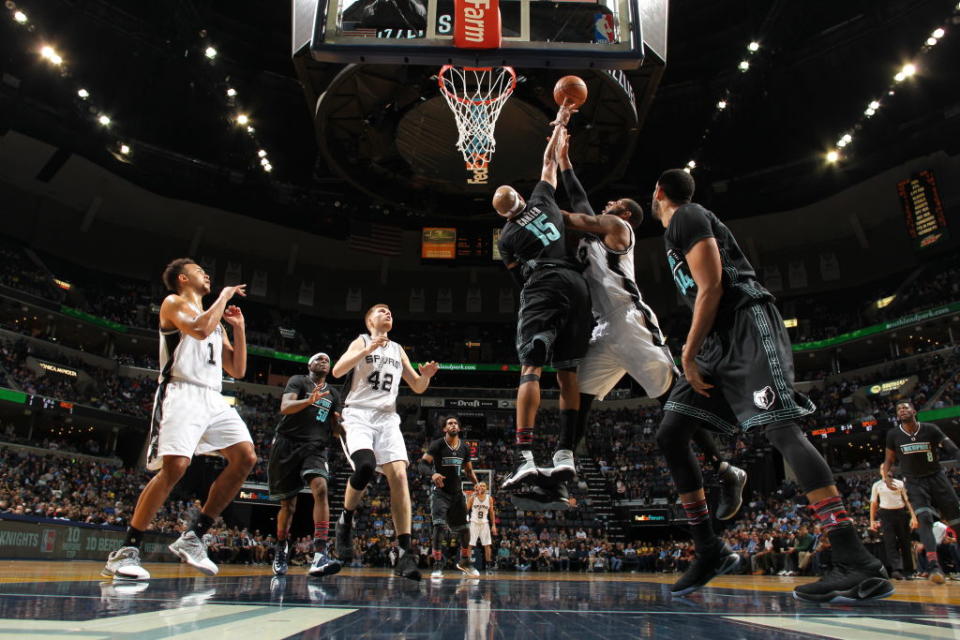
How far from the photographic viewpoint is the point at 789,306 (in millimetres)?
34125

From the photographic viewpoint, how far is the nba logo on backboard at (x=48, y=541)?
45.0 ft

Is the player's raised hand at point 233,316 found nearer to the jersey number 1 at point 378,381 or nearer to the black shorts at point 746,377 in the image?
the jersey number 1 at point 378,381

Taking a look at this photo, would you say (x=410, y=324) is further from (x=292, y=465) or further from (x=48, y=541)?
(x=292, y=465)

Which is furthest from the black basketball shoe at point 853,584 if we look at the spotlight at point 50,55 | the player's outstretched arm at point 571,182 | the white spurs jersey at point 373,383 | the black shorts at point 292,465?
the spotlight at point 50,55

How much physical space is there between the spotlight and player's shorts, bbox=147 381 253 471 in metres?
20.6

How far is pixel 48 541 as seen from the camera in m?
13.9

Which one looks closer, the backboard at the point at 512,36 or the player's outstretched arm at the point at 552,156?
the player's outstretched arm at the point at 552,156

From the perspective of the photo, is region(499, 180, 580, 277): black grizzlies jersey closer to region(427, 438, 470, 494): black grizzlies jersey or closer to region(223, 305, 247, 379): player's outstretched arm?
region(223, 305, 247, 379): player's outstretched arm

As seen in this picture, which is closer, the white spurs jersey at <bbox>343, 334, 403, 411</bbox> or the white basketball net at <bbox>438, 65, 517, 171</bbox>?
the white spurs jersey at <bbox>343, 334, 403, 411</bbox>

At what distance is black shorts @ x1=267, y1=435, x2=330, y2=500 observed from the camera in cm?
691

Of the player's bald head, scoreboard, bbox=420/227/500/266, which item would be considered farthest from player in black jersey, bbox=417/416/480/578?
scoreboard, bbox=420/227/500/266

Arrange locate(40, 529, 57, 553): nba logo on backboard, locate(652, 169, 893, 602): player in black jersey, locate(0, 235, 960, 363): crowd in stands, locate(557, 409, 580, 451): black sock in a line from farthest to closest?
1. locate(0, 235, 960, 363): crowd in stands
2. locate(40, 529, 57, 553): nba logo on backboard
3. locate(557, 409, 580, 451): black sock
4. locate(652, 169, 893, 602): player in black jersey

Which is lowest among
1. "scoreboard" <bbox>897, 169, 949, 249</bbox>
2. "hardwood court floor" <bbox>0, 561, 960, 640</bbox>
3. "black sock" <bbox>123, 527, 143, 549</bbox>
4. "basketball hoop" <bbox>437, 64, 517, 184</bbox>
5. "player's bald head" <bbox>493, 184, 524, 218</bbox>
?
"hardwood court floor" <bbox>0, 561, 960, 640</bbox>

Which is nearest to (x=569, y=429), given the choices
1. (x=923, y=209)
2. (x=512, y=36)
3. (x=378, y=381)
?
(x=378, y=381)
